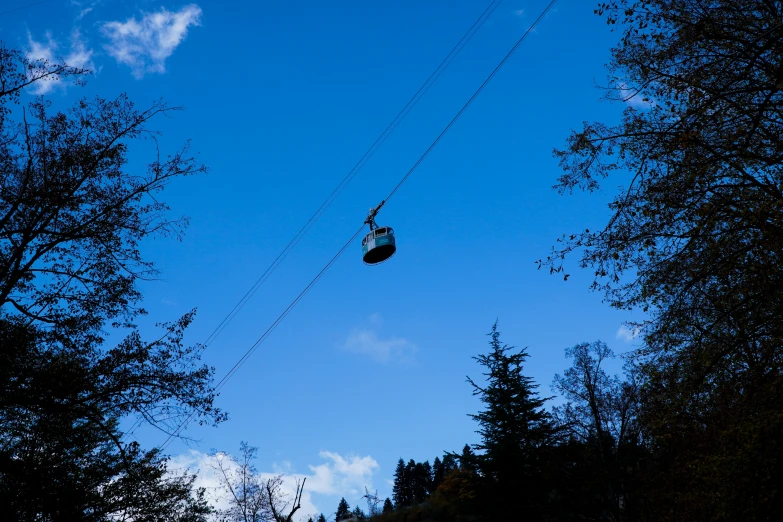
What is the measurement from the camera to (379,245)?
43.0 ft

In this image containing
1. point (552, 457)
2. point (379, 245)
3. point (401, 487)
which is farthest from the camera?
point (401, 487)

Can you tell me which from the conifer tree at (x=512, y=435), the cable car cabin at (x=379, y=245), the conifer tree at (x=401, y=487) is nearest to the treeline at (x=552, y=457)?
the conifer tree at (x=512, y=435)

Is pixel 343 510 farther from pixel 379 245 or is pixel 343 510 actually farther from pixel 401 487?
pixel 379 245

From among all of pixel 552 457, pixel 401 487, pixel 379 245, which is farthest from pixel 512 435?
pixel 401 487

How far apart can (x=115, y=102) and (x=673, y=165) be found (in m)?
11.0

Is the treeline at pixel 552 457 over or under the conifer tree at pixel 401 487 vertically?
under

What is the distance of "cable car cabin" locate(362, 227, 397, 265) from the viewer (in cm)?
1317

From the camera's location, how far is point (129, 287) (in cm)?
1140

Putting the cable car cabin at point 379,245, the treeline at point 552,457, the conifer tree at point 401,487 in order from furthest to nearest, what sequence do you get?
1. the conifer tree at point 401,487
2. the treeline at point 552,457
3. the cable car cabin at point 379,245

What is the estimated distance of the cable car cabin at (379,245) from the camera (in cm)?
1317

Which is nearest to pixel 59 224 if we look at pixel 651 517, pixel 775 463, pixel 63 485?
pixel 63 485

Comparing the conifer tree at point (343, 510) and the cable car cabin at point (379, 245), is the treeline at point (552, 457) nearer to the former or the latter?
the cable car cabin at point (379, 245)

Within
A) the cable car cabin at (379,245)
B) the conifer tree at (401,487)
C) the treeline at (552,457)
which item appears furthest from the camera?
the conifer tree at (401,487)

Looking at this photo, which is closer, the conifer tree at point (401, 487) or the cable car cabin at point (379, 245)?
the cable car cabin at point (379, 245)
